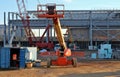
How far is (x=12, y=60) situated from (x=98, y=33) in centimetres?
5374

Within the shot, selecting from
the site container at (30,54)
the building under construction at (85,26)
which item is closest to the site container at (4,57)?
the site container at (30,54)

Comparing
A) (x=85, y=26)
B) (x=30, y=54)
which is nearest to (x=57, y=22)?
(x=30, y=54)

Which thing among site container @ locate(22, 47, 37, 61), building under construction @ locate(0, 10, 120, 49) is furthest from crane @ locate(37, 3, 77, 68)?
building under construction @ locate(0, 10, 120, 49)

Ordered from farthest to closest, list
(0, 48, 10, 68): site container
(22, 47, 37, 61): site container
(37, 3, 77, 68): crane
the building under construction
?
1. the building under construction
2. (22, 47, 37, 61): site container
3. (0, 48, 10, 68): site container
4. (37, 3, 77, 68): crane

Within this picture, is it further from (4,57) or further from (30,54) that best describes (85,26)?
(4,57)

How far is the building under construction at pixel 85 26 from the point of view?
94.0 meters

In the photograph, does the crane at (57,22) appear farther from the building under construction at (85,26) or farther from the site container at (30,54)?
the building under construction at (85,26)

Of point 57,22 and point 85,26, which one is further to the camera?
point 85,26

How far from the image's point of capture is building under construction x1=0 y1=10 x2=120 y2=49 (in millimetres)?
94000

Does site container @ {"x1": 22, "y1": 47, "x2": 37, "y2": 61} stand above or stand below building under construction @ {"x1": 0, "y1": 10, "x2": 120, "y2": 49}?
below

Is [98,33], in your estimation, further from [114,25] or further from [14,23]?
[14,23]

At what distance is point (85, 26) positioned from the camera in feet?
316

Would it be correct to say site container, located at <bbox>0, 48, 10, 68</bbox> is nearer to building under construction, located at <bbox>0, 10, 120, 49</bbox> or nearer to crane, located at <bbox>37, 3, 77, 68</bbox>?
crane, located at <bbox>37, 3, 77, 68</bbox>

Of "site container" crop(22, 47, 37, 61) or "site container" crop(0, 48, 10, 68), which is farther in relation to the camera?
"site container" crop(22, 47, 37, 61)
